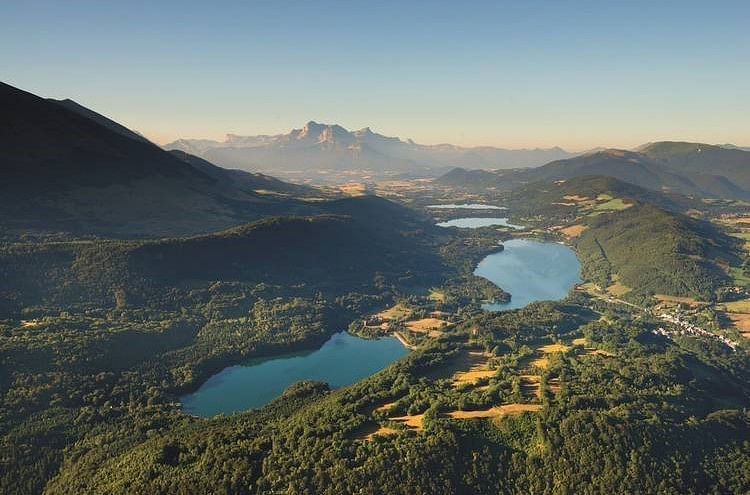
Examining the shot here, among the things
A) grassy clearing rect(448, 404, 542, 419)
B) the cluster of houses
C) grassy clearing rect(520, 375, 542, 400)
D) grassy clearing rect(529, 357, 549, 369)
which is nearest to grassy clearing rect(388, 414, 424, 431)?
grassy clearing rect(448, 404, 542, 419)

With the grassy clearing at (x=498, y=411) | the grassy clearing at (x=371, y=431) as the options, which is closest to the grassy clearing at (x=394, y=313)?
the grassy clearing at (x=498, y=411)

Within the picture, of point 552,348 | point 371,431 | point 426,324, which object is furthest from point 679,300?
point 371,431

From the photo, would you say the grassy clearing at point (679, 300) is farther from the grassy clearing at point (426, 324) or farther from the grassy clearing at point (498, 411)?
the grassy clearing at point (498, 411)

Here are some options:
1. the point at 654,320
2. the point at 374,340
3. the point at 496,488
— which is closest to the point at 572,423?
the point at 496,488

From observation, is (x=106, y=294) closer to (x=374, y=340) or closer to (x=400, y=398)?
(x=374, y=340)

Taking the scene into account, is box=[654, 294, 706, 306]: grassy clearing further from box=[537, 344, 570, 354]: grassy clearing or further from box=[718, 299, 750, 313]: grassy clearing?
box=[537, 344, 570, 354]: grassy clearing

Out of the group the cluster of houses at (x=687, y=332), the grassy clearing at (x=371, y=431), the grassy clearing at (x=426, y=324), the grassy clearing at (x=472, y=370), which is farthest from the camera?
the grassy clearing at (x=426, y=324)

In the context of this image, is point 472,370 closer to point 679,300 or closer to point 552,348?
point 552,348

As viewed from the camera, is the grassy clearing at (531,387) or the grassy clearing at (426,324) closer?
the grassy clearing at (531,387)
